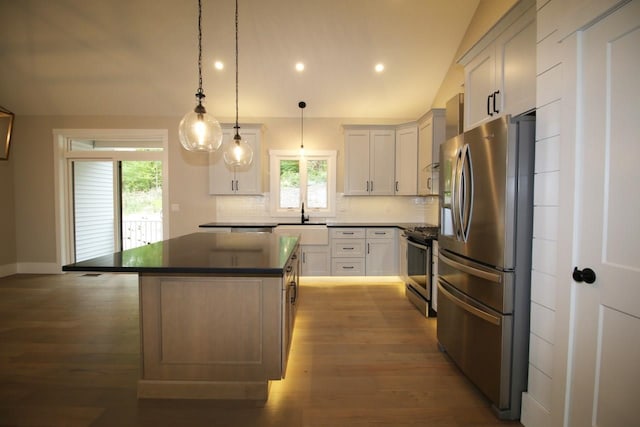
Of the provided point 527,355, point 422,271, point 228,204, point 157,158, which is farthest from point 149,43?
point 527,355

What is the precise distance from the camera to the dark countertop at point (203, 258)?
1692 millimetres

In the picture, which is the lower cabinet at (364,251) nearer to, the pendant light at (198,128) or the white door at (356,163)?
the white door at (356,163)

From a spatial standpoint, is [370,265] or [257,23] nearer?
[257,23]

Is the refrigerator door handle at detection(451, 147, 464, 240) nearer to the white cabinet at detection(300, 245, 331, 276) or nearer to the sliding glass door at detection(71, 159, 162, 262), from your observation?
A: the white cabinet at detection(300, 245, 331, 276)

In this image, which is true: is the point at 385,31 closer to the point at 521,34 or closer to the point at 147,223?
the point at 521,34

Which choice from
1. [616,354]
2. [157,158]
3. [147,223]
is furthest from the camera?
[147,223]

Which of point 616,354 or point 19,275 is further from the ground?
point 616,354

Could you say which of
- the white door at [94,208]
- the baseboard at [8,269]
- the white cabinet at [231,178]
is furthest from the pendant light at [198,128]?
the baseboard at [8,269]

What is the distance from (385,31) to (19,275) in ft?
22.5

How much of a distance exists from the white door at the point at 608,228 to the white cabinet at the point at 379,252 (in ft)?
11.0

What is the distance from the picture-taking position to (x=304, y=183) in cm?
538

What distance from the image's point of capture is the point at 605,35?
1.29m

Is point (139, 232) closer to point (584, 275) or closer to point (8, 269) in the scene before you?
point (8, 269)

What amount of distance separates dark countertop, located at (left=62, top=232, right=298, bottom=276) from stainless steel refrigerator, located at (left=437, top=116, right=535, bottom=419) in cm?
126
